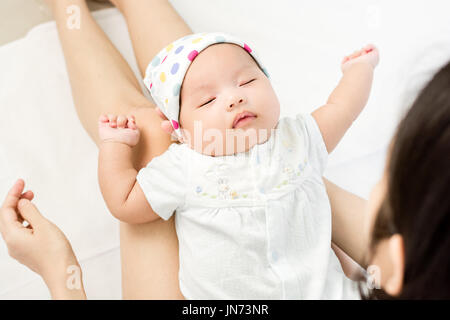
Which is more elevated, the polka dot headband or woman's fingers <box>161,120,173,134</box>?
the polka dot headband

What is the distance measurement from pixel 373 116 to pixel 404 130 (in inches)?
31.1

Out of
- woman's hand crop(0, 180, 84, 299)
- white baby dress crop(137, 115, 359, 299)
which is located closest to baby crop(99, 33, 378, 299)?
white baby dress crop(137, 115, 359, 299)

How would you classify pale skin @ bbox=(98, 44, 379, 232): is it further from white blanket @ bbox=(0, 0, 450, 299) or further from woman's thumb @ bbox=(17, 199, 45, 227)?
white blanket @ bbox=(0, 0, 450, 299)

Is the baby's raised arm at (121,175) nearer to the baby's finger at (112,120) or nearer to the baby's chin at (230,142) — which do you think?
the baby's finger at (112,120)

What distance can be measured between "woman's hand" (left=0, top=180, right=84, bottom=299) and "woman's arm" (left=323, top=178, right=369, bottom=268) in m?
0.54

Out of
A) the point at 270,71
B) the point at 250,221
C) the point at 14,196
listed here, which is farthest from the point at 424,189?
the point at 270,71

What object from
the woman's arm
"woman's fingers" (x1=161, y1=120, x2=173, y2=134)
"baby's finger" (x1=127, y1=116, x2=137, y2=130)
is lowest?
the woman's arm

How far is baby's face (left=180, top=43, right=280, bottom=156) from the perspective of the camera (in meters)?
0.79

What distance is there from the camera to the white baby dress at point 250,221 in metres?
0.75

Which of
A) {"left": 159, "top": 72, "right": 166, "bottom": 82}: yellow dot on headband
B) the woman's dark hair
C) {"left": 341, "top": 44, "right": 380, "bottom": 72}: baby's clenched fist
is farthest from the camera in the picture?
{"left": 341, "top": 44, "right": 380, "bottom": 72}: baby's clenched fist

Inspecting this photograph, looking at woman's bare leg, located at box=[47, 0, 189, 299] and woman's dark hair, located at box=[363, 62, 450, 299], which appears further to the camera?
woman's bare leg, located at box=[47, 0, 189, 299]

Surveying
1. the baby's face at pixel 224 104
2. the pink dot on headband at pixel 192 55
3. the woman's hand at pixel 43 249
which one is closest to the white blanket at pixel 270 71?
the woman's hand at pixel 43 249

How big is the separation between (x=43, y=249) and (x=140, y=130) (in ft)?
1.08

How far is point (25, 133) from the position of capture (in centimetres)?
113
